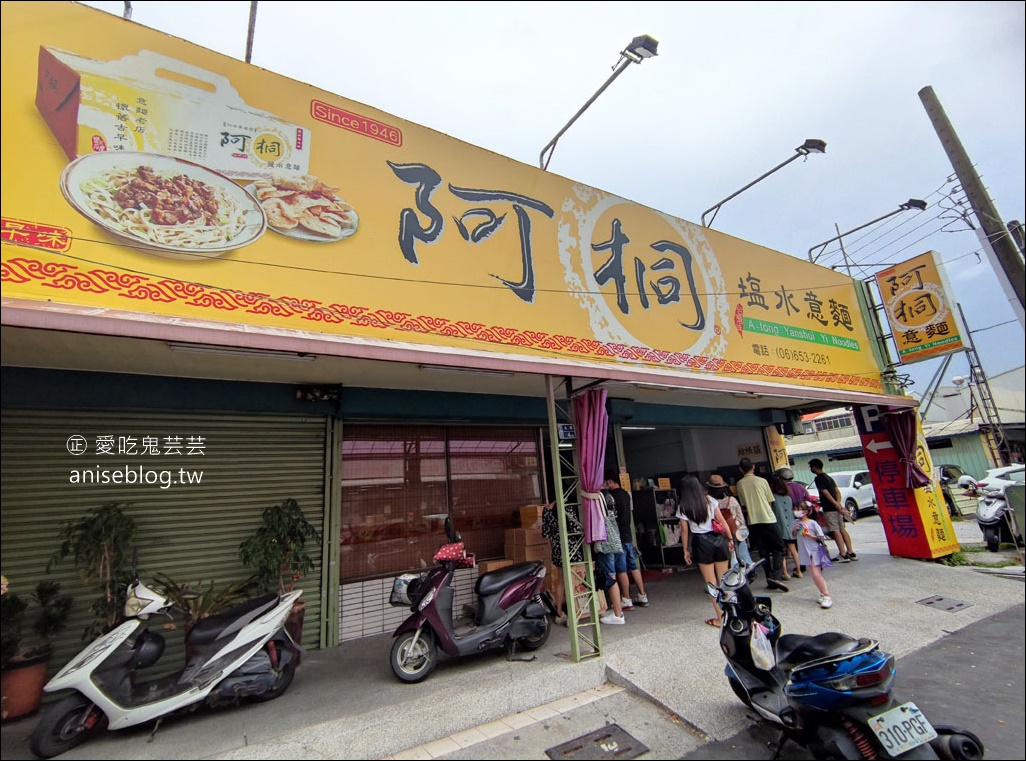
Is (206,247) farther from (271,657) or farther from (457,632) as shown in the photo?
(457,632)

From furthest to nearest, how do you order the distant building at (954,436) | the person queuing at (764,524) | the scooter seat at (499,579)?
the distant building at (954,436) → the person queuing at (764,524) → the scooter seat at (499,579)

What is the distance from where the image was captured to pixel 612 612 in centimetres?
582

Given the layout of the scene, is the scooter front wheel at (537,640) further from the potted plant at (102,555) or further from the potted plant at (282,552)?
the potted plant at (102,555)

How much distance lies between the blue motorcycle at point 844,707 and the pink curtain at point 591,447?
1865 mm

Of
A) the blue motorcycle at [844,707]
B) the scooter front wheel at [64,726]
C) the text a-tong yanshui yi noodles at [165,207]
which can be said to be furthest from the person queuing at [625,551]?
the text a-tong yanshui yi noodles at [165,207]

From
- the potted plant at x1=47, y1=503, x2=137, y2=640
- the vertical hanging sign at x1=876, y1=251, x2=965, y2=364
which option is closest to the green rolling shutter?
the potted plant at x1=47, y1=503, x2=137, y2=640

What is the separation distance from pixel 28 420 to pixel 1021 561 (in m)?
12.9

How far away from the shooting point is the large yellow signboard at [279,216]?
3941 mm

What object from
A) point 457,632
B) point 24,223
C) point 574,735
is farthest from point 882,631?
point 24,223

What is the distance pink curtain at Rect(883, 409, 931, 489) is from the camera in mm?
8414

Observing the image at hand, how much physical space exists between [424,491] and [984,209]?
6970mm

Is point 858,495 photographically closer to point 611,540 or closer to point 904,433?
point 904,433

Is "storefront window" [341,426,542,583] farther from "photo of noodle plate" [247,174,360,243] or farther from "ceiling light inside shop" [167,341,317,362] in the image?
"photo of noodle plate" [247,174,360,243]

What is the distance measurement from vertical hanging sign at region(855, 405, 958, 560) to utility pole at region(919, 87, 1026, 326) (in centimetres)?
480
